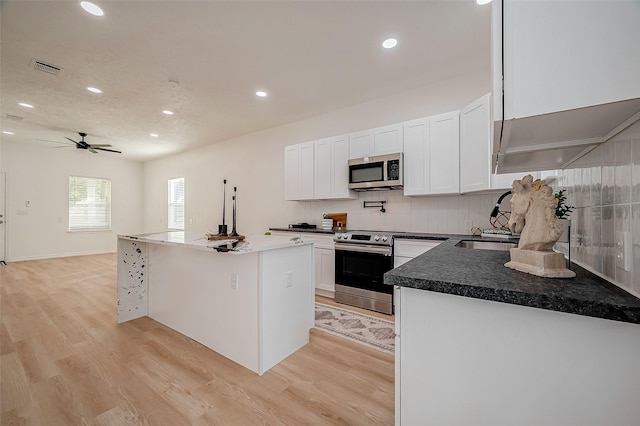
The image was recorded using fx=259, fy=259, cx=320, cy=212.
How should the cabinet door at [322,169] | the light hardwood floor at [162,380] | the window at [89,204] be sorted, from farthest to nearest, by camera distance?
the window at [89,204] < the cabinet door at [322,169] < the light hardwood floor at [162,380]

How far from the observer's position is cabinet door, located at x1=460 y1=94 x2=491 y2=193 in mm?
2518

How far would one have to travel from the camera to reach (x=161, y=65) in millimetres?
2910

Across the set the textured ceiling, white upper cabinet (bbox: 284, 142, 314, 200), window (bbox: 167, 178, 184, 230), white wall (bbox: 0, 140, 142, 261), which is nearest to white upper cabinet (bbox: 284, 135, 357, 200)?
white upper cabinet (bbox: 284, 142, 314, 200)

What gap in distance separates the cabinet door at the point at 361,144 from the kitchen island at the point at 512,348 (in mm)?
2736

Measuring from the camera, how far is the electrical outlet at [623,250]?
0.72m

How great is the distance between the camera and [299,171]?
422 centimetres

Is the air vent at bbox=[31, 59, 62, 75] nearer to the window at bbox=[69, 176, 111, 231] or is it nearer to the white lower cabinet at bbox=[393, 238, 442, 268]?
the white lower cabinet at bbox=[393, 238, 442, 268]

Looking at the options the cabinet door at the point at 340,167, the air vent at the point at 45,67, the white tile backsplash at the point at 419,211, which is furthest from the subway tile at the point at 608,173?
the air vent at the point at 45,67

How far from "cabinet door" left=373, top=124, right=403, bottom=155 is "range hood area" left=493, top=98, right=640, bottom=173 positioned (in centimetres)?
216

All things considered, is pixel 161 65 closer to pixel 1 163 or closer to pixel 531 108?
pixel 531 108

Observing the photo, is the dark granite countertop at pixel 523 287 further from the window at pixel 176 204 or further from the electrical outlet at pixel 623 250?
the window at pixel 176 204

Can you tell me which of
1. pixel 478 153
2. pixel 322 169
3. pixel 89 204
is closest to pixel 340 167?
pixel 322 169

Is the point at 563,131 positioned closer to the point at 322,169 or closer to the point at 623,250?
the point at 623,250

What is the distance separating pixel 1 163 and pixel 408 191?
8.71m
